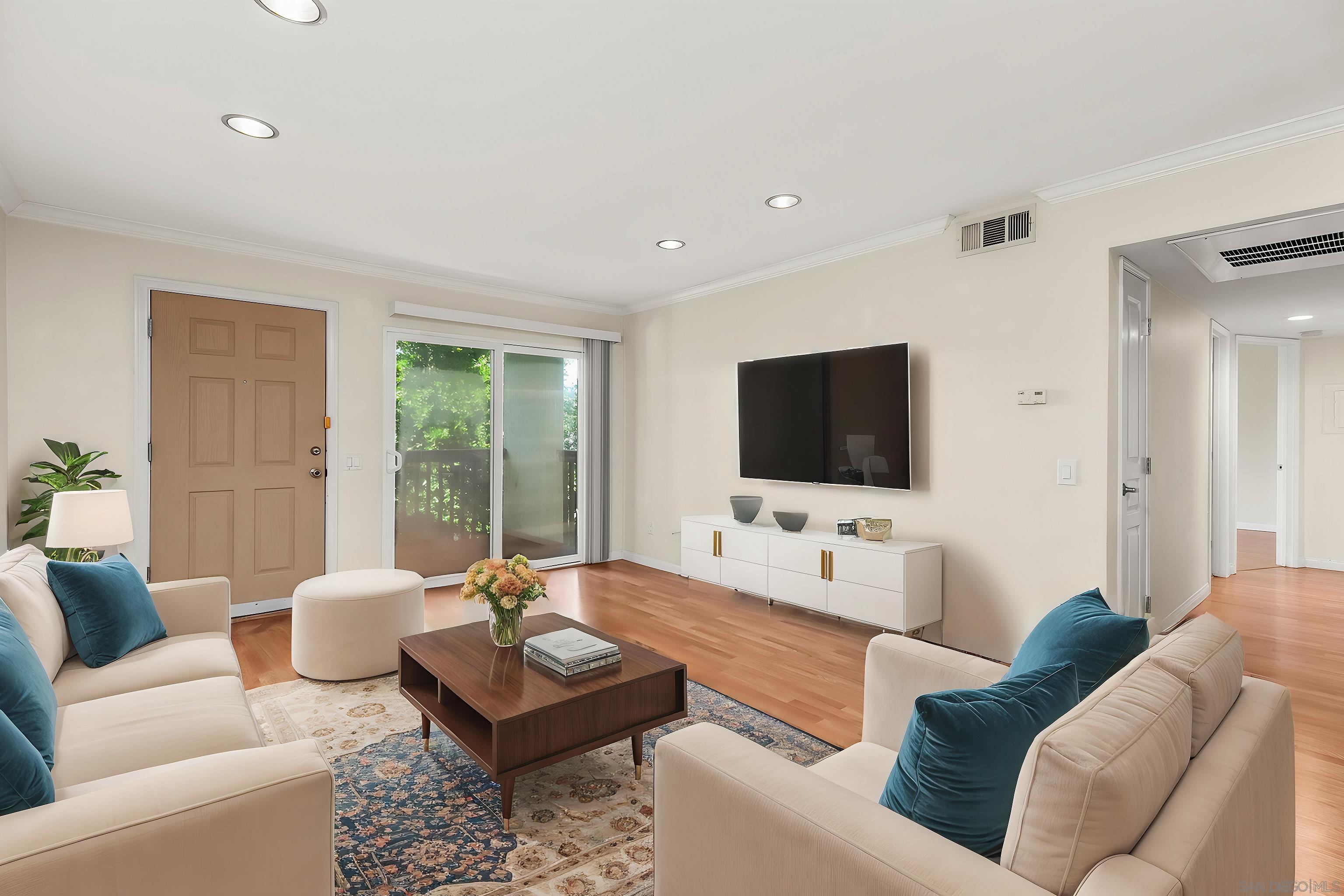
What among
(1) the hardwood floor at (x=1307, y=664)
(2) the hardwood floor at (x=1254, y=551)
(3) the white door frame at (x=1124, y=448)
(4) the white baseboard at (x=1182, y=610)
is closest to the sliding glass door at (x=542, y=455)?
(3) the white door frame at (x=1124, y=448)

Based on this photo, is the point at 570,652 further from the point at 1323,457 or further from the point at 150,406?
the point at 1323,457

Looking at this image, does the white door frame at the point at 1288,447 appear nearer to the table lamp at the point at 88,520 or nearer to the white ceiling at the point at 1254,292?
the white ceiling at the point at 1254,292

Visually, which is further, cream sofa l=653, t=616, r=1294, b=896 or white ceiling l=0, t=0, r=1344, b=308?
white ceiling l=0, t=0, r=1344, b=308

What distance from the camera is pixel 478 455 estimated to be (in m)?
5.56

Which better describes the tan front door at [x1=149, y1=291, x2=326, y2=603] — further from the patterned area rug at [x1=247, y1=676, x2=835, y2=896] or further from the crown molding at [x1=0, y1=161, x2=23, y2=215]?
the patterned area rug at [x1=247, y1=676, x2=835, y2=896]

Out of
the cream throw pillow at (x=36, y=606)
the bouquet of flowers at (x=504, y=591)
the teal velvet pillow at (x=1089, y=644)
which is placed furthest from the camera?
the bouquet of flowers at (x=504, y=591)

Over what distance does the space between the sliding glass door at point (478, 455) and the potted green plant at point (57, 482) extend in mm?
1737

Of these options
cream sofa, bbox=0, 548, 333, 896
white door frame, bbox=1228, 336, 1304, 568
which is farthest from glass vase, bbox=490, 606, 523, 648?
white door frame, bbox=1228, 336, 1304, 568

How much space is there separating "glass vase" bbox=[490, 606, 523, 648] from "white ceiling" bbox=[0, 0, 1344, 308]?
6.56 ft

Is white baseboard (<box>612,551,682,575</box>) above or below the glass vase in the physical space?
below

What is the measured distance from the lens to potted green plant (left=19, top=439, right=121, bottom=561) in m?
3.49

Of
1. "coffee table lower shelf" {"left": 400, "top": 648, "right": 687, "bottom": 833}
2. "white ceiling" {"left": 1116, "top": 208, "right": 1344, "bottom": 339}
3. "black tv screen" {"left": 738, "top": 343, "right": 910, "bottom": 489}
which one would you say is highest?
"white ceiling" {"left": 1116, "top": 208, "right": 1344, "bottom": 339}

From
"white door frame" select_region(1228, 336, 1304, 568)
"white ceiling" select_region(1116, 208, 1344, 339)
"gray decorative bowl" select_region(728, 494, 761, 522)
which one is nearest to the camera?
"white ceiling" select_region(1116, 208, 1344, 339)

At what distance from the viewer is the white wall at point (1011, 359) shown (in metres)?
2.99
